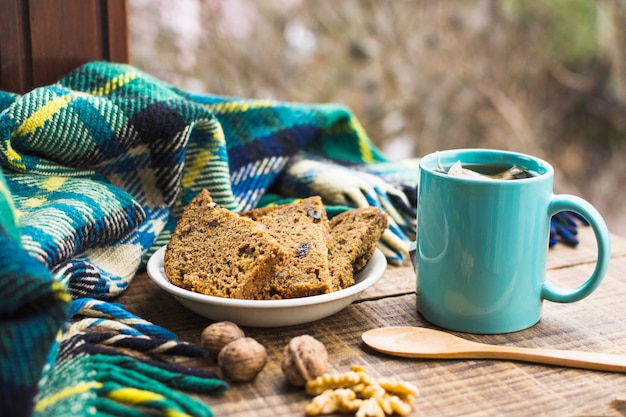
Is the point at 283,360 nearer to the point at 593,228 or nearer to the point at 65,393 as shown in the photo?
the point at 65,393

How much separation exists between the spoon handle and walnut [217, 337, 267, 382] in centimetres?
23

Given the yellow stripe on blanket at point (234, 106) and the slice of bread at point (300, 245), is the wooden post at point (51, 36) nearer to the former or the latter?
the yellow stripe on blanket at point (234, 106)

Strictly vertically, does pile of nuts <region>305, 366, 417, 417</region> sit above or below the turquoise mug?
below

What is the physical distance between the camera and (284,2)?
234 cm

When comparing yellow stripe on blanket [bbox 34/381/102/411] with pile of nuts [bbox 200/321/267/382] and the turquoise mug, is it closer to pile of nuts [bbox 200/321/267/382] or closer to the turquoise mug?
pile of nuts [bbox 200/321/267/382]

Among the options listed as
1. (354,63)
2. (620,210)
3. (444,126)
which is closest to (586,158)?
(620,210)

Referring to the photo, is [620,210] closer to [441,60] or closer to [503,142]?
[503,142]

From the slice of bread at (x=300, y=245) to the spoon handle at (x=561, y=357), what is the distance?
193 mm

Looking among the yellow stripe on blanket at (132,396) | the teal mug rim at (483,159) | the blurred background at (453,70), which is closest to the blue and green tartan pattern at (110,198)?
the yellow stripe on blanket at (132,396)

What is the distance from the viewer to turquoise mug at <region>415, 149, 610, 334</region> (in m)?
0.79

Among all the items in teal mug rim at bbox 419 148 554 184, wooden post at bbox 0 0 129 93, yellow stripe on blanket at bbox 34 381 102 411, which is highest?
wooden post at bbox 0 0 129 93

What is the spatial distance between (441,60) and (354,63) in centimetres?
33

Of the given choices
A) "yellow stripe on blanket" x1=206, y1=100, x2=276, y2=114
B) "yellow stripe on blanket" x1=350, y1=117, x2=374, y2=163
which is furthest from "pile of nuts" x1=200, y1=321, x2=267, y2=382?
"yellow stripe on blanket" x1=350, y1=117, x2=374, y2=163

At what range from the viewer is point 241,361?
27.9 inches
